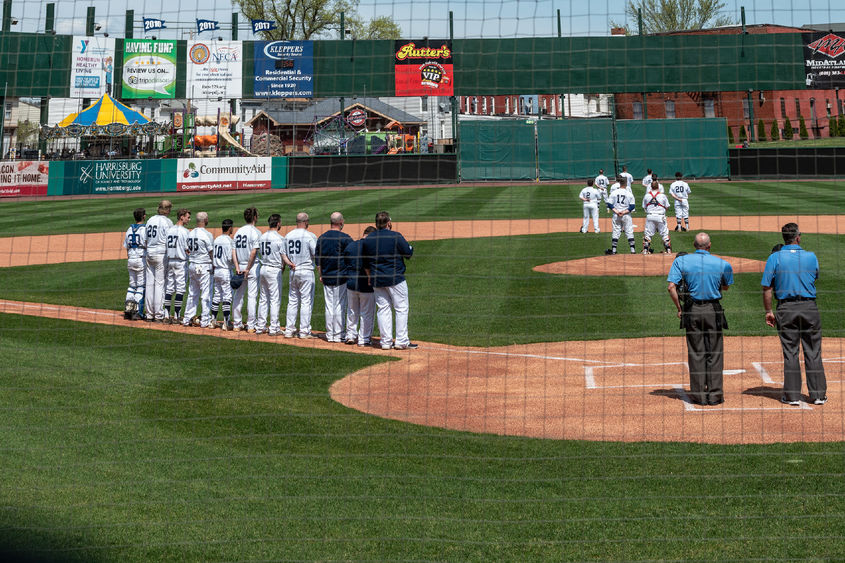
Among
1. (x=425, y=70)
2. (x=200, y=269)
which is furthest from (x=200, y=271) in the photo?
(x=425, y=70)

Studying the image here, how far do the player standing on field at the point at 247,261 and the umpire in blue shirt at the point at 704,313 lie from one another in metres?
6.46

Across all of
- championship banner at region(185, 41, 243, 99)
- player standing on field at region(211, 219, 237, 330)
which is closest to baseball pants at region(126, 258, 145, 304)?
player standing on field at region(211, 219, 237, 330)

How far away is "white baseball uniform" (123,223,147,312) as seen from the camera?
13867 mm

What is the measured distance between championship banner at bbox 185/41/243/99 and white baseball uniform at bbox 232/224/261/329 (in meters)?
32.9

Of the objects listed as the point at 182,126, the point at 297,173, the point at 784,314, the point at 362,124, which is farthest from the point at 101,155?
the point at 784,314

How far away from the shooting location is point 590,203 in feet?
75.4

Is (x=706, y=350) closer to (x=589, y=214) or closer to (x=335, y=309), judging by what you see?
(x=335, y=309)

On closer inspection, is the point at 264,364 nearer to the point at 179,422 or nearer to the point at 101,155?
the point at 179,422

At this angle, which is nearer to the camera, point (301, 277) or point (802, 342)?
point (802, 342)

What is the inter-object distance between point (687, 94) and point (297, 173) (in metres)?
19.2

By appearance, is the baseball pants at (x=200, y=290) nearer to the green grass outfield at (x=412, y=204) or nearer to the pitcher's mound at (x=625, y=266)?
the pitcher's mound at (x=625, y=266)

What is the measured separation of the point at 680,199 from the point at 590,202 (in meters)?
2.23

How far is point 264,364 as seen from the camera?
36.7 feet

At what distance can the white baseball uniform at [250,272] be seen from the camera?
1314cm
